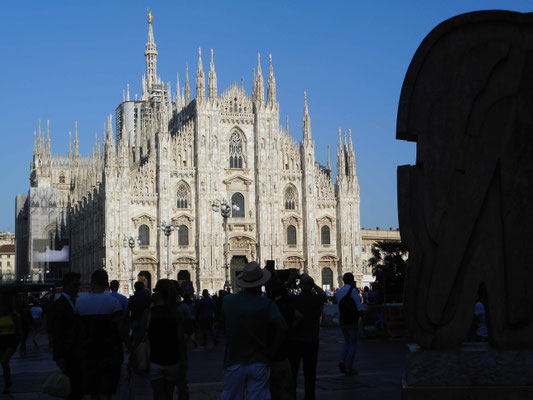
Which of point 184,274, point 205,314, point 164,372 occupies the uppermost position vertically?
point 184,274

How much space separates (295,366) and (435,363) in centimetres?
305

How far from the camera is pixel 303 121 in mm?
60312

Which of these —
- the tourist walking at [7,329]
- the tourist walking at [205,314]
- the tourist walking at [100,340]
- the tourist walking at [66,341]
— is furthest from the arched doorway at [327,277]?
the tourist walking at [100,340]

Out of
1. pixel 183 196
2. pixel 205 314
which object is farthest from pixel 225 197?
pixel 205 314

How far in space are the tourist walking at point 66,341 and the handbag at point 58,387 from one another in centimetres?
27

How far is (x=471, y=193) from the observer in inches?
288

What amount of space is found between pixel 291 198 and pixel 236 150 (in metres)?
5.66

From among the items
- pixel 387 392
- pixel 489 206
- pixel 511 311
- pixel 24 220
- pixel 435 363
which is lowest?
pixel 387 392

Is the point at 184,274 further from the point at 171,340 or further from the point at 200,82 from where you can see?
the point at 171,340

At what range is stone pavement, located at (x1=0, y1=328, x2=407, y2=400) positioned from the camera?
35.4 feet

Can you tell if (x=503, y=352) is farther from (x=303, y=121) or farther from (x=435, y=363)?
(x=303, y=121)

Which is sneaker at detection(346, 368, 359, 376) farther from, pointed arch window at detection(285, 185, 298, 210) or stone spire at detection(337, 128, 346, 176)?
stone spire at detection(337, 128, 346, 176)

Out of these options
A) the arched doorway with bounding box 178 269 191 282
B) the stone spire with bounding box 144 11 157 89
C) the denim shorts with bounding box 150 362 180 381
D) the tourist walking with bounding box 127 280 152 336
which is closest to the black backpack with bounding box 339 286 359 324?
the tourist walking with bounding box 127 280 152 336

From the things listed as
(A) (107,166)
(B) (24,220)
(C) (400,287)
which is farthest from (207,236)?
(B) (24,220)
